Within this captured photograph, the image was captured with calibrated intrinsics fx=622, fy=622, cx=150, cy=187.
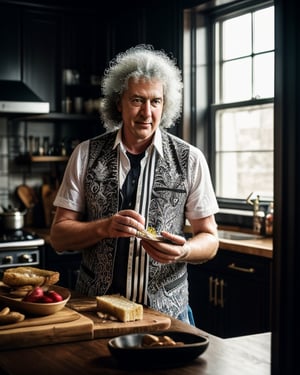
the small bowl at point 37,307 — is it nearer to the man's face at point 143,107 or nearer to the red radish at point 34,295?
the red radish at point 34,295

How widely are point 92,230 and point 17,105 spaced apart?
2.55m

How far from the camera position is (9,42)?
474 cm

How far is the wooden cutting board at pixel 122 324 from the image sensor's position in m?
1.83

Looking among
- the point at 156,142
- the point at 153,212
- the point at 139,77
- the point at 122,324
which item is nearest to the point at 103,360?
the point at 122,324

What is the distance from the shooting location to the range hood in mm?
4486

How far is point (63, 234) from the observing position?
229cm

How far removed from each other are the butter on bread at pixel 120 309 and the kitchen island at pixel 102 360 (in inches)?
4.0

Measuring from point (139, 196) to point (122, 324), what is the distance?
1.99ft

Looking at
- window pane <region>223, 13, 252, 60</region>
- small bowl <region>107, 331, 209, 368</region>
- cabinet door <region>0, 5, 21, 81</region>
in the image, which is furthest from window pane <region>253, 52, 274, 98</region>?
small bowl <region>107, 331, 209, 368</region>

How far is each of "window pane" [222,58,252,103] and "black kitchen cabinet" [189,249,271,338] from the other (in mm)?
1298

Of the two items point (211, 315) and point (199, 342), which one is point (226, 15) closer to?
point (211, 315)

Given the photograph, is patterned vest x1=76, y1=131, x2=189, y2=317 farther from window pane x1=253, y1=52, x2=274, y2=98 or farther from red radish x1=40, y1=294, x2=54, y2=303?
window pane x1=253, y1=52, x2=274, y2=98

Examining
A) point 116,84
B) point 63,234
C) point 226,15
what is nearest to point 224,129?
point 226,15

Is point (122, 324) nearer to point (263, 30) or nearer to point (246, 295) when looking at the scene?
point (246, 295)
